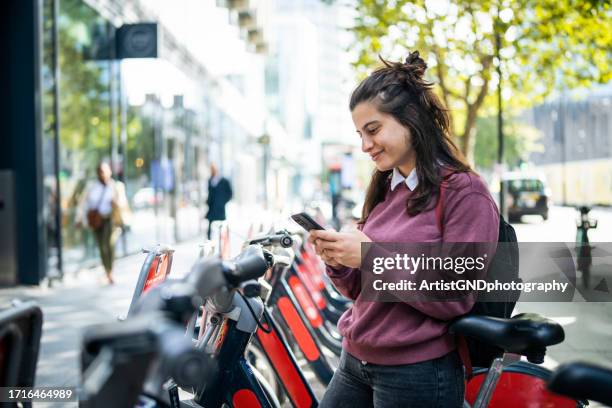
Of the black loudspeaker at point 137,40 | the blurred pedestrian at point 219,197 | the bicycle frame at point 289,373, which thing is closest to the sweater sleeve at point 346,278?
the bicycle frame at point 289,373

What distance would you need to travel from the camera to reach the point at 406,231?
6.42 feet

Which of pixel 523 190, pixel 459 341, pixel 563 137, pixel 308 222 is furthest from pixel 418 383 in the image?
pixel 523 190

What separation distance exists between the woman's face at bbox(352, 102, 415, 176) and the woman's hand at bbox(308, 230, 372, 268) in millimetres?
242

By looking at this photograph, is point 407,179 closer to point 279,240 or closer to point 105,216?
Answer: point 279,240

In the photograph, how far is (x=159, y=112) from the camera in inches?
690

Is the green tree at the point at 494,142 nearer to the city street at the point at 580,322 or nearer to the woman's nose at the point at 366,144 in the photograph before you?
the city street at the point at 580,322

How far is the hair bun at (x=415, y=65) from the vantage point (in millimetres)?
2066

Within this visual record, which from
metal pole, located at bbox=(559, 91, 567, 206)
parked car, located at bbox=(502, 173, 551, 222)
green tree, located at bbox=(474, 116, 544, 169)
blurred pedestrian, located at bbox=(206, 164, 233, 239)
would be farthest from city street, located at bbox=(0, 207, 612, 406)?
green tree, located at bbox=(474, 116, 544, 169)

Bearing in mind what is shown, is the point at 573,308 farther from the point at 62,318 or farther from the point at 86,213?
the point at 86,213

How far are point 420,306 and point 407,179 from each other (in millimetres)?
371

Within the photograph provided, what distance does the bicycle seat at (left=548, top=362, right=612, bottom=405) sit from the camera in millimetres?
1181

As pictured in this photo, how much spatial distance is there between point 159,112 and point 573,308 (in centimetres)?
1590

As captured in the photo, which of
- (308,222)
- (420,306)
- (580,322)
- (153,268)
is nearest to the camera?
(420,306)

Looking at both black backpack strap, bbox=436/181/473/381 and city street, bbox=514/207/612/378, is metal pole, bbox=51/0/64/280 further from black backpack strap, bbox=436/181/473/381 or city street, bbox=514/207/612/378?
black backpack strap, bbox=436/181/473/381
